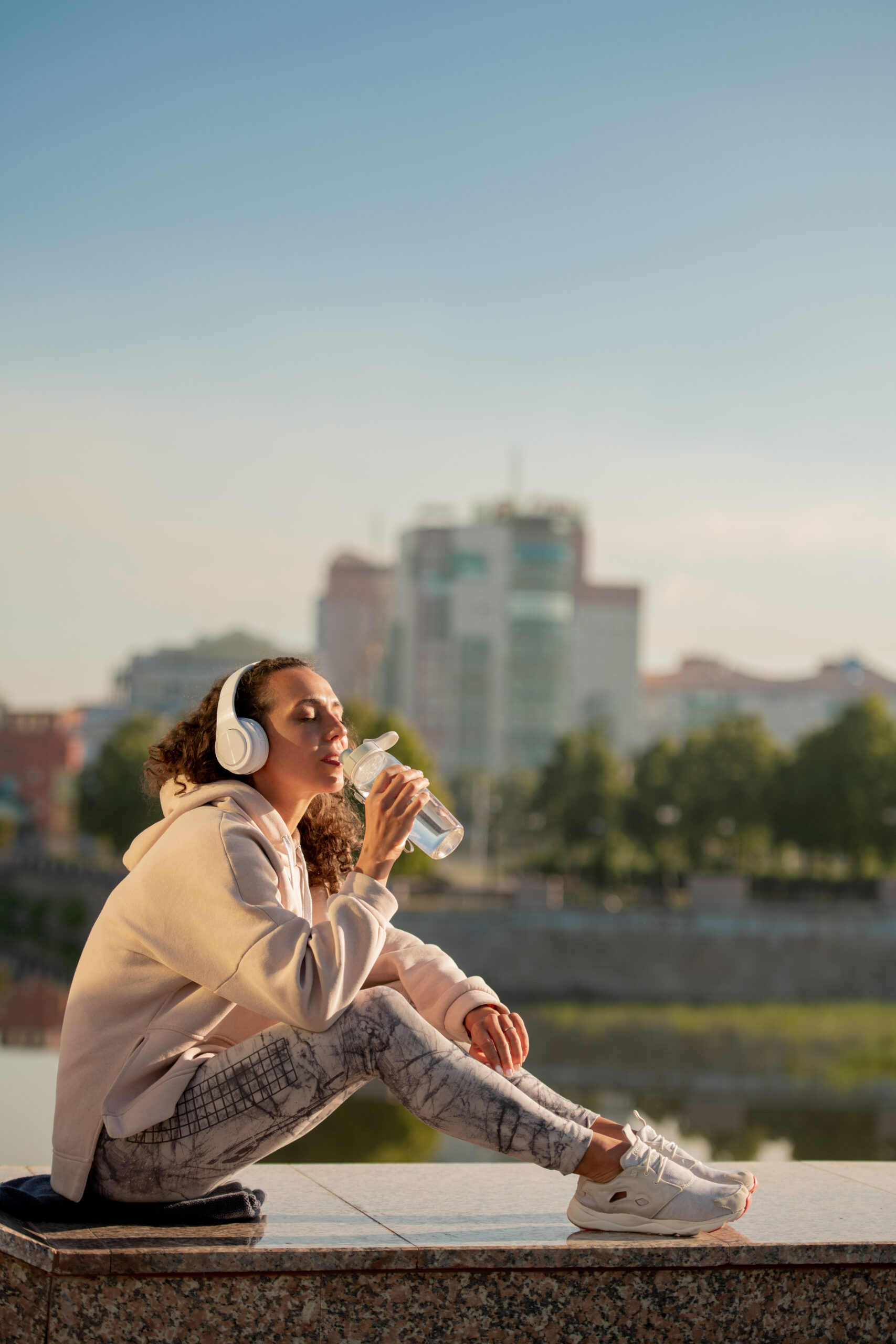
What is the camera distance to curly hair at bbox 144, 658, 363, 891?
112 inches

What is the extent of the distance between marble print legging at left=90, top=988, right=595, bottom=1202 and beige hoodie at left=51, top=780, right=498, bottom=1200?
0.05 m

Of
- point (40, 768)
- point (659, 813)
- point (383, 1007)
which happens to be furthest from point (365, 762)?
point (40, 768)

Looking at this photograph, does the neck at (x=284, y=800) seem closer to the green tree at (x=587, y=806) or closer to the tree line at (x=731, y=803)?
the tree line at (x=731, y=803)

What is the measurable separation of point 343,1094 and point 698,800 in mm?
35921

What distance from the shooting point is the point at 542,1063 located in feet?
78.4

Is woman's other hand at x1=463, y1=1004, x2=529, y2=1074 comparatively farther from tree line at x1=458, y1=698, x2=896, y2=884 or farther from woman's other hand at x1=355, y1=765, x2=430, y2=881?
tree line at x1=458, y1=698, x2=896, y2=884

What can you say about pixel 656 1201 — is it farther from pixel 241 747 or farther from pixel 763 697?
pixel 763 697

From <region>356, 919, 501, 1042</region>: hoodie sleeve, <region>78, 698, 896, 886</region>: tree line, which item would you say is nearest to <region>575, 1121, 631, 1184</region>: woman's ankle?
<region>356, 919, 501, 1042</region>: hoodie sleeve

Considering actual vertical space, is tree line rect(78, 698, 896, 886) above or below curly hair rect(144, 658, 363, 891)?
below

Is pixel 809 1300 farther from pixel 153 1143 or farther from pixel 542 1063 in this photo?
pixel 542 1063

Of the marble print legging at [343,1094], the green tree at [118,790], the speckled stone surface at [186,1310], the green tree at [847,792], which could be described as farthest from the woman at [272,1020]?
the green tree at [118,790]

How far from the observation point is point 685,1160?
290cm

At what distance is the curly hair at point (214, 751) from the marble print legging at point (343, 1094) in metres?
0.52

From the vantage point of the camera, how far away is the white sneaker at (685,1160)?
110 inches
